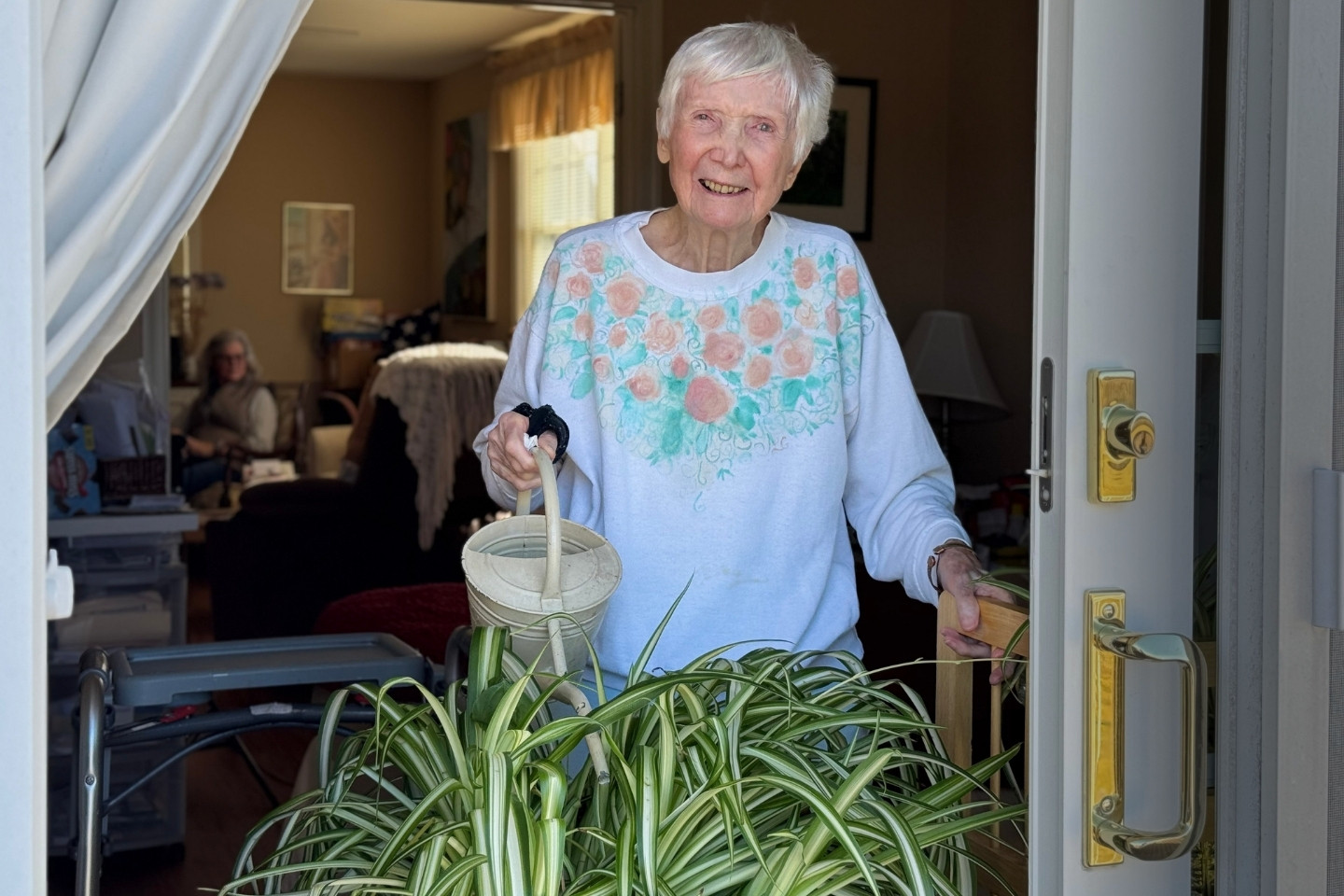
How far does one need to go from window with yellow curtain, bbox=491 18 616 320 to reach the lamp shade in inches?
122

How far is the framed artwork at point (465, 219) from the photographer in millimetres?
10445

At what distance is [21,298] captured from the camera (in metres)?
0.96

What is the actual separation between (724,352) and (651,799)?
0.63 metres

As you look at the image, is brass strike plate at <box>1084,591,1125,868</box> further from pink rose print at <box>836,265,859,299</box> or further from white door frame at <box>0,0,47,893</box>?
white door frame at <box>0,0,47,893</box>

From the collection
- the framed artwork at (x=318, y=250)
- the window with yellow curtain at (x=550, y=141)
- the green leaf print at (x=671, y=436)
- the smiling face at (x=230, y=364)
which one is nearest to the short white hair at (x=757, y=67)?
the green leaf print at (x=671, y=436)

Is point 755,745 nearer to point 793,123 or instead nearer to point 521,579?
point 521,579

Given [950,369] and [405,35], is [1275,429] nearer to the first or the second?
[950,369]

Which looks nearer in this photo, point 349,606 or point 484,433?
point 484,433

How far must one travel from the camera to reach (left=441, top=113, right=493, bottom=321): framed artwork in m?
10.4

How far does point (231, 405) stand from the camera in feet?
27.4

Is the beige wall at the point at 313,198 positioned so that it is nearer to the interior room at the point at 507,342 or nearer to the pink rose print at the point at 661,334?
the interior room at the point at 507,342

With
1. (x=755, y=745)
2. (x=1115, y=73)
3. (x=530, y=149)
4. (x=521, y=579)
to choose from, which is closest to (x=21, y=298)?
(x=521, y=579)

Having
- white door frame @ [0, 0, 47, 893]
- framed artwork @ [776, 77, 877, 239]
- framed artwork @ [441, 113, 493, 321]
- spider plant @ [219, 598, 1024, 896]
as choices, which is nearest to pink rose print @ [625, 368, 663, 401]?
spider plant @ [219, 598, 1024, 896]

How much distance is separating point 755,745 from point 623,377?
0.52m
